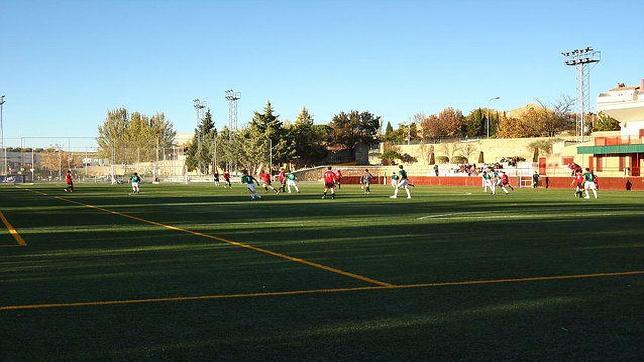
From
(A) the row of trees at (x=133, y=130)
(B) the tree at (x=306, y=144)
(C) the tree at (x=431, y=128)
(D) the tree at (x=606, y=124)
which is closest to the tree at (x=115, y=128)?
(A) the row of trees at (x=133, y=130)

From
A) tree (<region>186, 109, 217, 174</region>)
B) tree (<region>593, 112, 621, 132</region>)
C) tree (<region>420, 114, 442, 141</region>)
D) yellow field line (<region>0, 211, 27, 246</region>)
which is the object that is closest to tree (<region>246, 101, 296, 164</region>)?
tree (<region>186, 109, 217, 174</region>)

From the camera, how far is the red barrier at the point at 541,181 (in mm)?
56750

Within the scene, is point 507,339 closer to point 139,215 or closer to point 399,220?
point 399,220

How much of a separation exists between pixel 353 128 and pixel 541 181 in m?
61.4

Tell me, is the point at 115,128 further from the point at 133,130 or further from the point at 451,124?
the point at 451,124

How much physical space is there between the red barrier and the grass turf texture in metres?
44.1

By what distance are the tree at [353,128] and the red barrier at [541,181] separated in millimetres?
34034

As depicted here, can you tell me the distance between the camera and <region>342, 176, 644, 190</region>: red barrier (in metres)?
56.8

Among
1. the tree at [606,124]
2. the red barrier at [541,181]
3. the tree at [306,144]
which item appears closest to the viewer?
the red barrier at [541,181]

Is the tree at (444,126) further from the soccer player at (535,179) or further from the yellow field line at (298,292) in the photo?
the yellow field line at (298,292)

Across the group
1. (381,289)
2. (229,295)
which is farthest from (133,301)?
(381,289)

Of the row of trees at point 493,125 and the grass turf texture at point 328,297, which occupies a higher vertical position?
the row of trees at point 493,125

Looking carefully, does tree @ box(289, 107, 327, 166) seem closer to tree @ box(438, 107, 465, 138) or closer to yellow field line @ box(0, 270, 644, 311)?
tree @ box(438, 107, 465, 138)

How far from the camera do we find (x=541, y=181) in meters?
64.2
